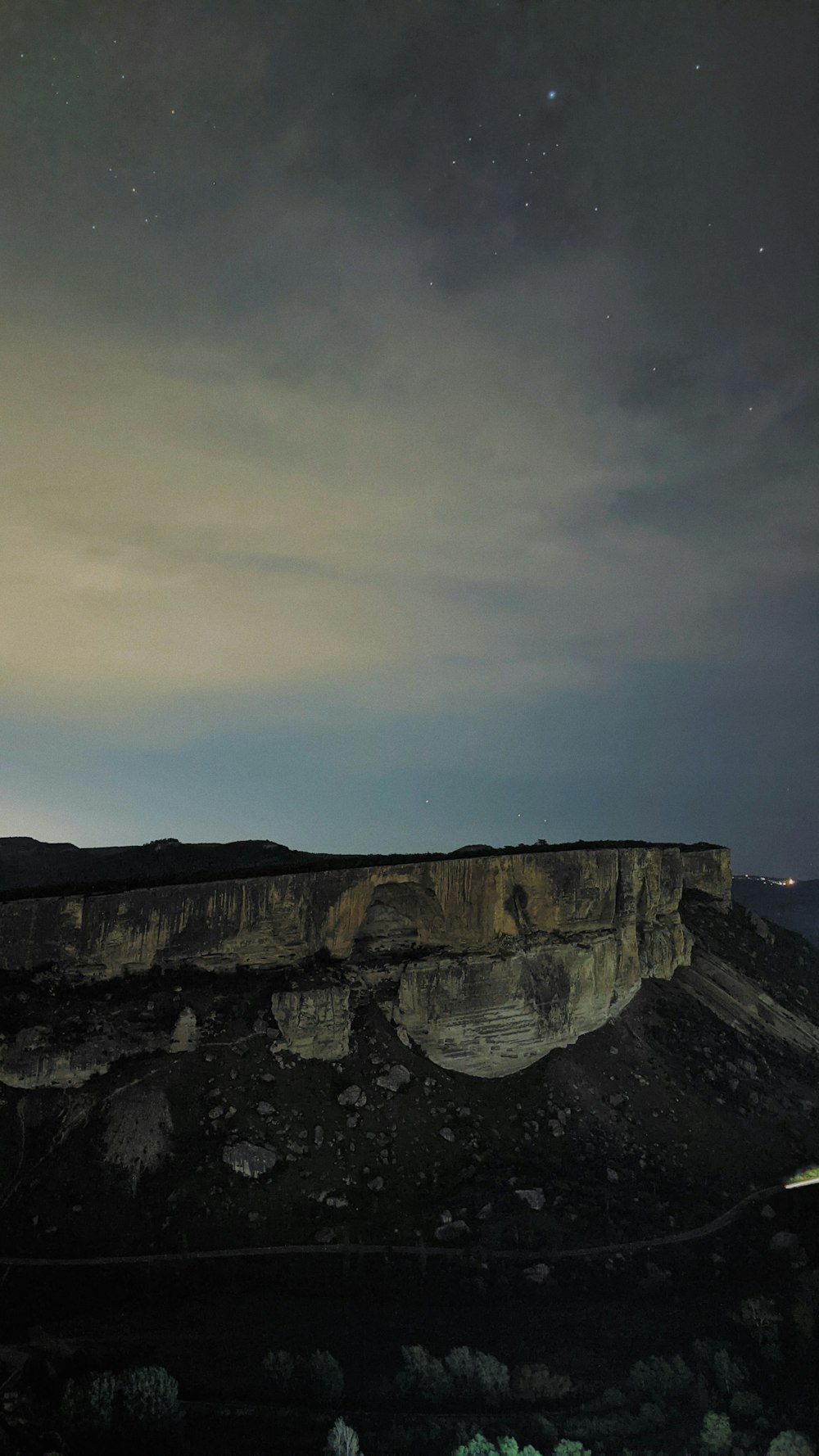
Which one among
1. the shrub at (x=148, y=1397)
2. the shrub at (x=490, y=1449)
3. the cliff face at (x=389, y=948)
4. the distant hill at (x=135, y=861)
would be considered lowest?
the shrub at (x=490, y=1449)

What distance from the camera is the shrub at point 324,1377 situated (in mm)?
21656

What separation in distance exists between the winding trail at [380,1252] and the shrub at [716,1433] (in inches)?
294

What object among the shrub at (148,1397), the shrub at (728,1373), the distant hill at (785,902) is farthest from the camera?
the distant hill at (785,902)

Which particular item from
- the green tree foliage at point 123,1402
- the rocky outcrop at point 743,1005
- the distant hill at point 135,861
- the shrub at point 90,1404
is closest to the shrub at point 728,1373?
the green tree foliage at point 123,1402

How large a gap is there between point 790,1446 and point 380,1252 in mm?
13661

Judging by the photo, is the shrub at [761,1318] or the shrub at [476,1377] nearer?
the shrub at [476,1377]

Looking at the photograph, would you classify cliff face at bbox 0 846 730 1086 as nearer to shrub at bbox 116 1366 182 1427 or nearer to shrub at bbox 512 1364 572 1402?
shrub at bbox 116 1366 182 1427

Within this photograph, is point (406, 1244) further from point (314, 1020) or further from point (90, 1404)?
point (90, 1404)

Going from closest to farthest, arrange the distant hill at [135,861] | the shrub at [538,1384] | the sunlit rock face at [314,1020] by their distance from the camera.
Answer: the shrub at [538,1384], the sunlit rock face at [314,1020], the distant hill at [135,861]

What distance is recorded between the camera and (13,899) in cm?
3306

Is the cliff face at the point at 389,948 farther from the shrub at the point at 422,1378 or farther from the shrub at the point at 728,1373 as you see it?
the shrub at the point at 728,1373

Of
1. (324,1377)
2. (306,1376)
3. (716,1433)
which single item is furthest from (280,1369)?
(716,1433)

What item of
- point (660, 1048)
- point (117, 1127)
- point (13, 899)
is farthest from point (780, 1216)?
point (13, 899)

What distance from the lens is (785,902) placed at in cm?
13662
